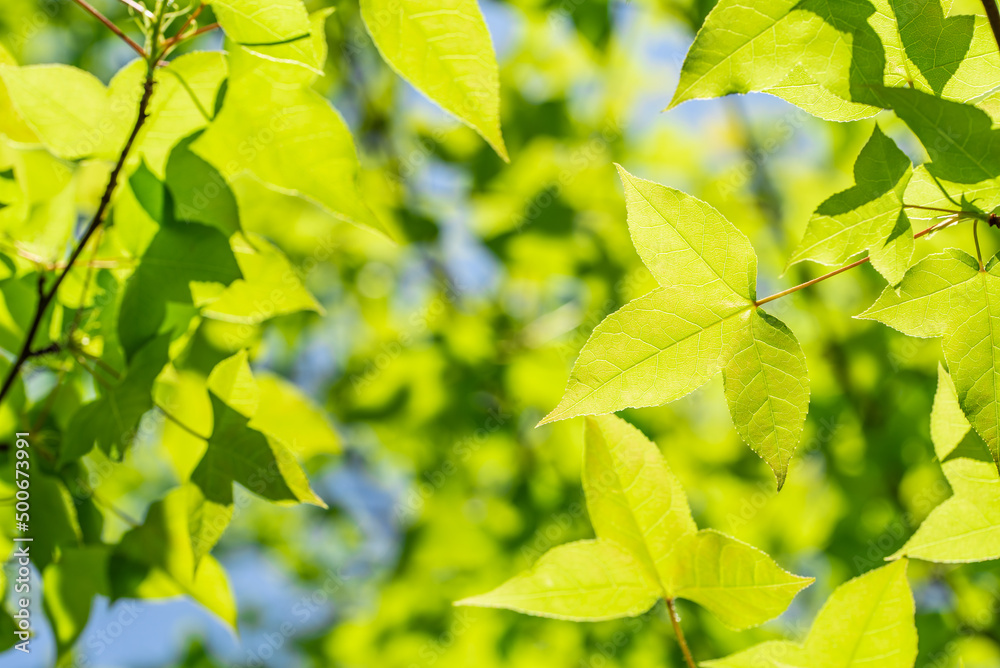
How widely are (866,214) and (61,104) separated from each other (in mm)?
821

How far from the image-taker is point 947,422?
2.29ft

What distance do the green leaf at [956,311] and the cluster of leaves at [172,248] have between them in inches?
13.9

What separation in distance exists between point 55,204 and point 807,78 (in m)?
0.90

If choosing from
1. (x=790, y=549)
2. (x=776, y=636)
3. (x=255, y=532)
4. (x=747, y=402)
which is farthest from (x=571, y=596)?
(x=255, y=532)

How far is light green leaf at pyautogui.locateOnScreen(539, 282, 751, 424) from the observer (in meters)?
0.61

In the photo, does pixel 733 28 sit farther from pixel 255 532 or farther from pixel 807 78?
pixel 255 532

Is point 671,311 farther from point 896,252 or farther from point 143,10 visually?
point 143,10

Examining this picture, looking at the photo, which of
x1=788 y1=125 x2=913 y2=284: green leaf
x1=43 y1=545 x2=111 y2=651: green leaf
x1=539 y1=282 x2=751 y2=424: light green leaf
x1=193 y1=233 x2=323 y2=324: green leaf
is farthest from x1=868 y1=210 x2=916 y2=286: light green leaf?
x1=43 y1=545 x2=111 y2=651: green leaf

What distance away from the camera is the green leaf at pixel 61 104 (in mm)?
809

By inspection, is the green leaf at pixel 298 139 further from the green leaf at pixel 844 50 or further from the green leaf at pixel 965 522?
the green leaf at pixel 965 522

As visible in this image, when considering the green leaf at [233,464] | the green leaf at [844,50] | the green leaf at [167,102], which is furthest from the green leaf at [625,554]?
the green leaf at [167,102]

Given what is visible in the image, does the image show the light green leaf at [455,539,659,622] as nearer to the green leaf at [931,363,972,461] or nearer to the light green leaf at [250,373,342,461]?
the green leaf at [931,363,972,461]

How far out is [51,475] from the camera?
3.10ft

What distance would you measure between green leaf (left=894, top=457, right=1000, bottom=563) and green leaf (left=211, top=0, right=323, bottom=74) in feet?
2.27
